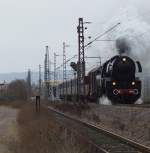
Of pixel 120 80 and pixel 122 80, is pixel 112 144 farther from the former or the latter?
pixel 122 80

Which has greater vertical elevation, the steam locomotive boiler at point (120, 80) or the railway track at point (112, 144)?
the steam locomotive boiler at point (120, 80)

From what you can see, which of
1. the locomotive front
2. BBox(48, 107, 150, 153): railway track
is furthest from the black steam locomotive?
BBox(48, 107, 150, 153): railway track

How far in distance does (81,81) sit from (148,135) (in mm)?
30389

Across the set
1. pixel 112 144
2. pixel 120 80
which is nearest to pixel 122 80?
pixel 120 80

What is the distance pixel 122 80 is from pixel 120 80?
227 millimetres

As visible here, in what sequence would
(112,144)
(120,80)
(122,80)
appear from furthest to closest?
(122,80) < (120,80) < (112,144)

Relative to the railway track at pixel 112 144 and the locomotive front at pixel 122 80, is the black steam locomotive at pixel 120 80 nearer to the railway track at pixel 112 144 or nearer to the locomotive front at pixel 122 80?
the locomotive front at pixel 122 80

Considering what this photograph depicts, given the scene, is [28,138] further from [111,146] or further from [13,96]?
[13,96]

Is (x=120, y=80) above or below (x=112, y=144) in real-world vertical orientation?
above

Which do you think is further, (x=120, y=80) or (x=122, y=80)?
(x=122, y=80)

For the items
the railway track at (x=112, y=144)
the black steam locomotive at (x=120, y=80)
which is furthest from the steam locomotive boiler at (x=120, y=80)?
the railway track at (x=112, y=144)

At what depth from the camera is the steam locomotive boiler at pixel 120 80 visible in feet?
134

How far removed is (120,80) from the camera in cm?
→ 4141

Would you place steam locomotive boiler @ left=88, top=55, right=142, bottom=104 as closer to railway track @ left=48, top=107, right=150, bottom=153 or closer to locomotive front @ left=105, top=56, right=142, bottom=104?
locomotive front @ left=105, top=56, right=142, bottom=104
